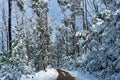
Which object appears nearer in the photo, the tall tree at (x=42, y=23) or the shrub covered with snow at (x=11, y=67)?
the shrub covered with snow at (x=11, y=67)

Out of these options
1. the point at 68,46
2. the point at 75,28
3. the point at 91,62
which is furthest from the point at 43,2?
the point at 91,62

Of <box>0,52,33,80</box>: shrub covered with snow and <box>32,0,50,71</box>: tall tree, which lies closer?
<box>0,52,33,80</box>: shrub covered with snow

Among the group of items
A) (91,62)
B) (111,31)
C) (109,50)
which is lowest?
(91,62)

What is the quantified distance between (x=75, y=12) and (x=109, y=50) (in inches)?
1256

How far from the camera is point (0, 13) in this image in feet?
141

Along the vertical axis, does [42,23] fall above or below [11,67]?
above

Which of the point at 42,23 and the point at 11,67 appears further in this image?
the point at 42,23

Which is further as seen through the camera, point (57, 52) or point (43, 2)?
point (57, 52)

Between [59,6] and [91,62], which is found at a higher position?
[59,6]

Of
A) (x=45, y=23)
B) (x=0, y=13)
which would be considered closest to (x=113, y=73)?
(x=0, y=13)

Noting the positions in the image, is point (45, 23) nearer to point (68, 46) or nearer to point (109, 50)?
point (68, 46)

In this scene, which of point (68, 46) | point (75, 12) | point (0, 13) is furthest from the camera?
point (68, 46)

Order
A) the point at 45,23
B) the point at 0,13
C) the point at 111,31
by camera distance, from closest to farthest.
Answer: the point at 111,31 → the point at 0,13 → the point at 45,23

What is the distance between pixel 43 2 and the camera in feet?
170
